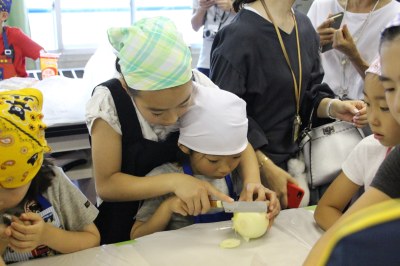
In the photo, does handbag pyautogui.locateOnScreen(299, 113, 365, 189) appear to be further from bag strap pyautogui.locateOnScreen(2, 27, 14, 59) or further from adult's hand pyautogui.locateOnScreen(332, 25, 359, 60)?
bag strap pyautogui.locateOnScreen(2, 27, 14, 59)

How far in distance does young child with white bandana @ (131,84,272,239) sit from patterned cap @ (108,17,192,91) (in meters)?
0.12

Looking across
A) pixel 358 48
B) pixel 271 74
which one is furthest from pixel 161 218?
pixel 358 48

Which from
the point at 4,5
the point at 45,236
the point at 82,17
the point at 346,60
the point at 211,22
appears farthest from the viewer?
the point at 82,17

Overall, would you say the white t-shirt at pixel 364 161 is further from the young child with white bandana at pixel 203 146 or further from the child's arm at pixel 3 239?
the child's arm at pixel 3 239

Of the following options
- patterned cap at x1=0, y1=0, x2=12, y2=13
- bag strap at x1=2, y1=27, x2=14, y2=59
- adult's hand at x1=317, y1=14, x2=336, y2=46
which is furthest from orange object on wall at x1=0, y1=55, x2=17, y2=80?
adult's hand at x1=317, y1=14, x2=336, y2=46

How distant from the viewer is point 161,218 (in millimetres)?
1112

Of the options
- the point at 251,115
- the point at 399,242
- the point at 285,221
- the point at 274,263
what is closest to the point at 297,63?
the point at 251,115

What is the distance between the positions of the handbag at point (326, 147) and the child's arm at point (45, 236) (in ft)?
2.42

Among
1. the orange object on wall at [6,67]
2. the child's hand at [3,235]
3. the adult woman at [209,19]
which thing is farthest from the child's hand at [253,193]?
the orange object on wall at [6,67]

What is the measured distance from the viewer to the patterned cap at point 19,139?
2.80 feet

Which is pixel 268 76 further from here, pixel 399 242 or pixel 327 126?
pixel 399 242

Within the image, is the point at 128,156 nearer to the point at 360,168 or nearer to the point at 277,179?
the point at 277,179

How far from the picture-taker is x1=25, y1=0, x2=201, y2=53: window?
11.7 ft

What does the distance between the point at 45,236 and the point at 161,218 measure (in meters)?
0.29
